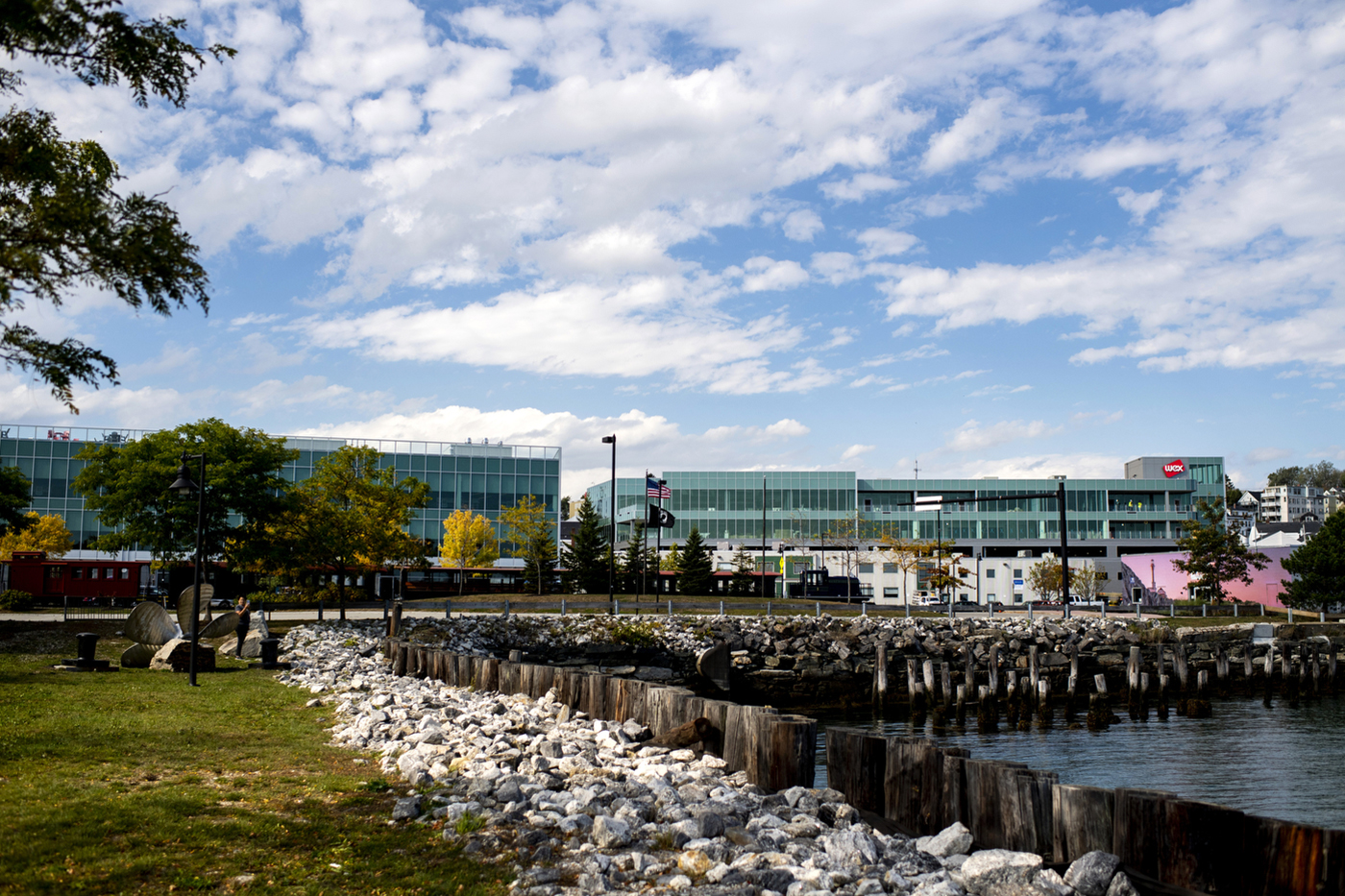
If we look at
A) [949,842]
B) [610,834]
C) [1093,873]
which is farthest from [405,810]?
[1093,873]

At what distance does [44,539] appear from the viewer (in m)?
69.0

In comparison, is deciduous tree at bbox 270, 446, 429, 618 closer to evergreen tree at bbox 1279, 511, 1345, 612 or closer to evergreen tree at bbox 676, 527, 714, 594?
evergreen tree at bbox 676, 527, 714, 594

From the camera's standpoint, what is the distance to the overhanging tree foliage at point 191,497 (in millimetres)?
37594

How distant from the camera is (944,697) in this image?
105 feet

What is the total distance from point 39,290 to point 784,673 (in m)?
30.7

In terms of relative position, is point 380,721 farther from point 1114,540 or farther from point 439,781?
point 1114,540

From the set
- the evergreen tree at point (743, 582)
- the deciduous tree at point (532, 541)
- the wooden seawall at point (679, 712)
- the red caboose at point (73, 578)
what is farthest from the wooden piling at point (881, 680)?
the red caboose at point (73, 578)

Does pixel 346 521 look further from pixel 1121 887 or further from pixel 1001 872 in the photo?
pixel 1121 887

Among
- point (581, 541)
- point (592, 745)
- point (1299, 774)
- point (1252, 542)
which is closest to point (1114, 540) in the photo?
point (1252, 542)

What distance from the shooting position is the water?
57.8 feet

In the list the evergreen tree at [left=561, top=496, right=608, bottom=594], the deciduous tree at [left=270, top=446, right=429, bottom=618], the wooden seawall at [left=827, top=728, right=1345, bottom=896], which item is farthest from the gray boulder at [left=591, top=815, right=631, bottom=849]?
the evergreen tree at [left=561, top=496, right=608, bottom=594]

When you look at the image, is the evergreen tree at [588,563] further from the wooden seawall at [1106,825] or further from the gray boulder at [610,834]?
the gray boulder at [610,834]

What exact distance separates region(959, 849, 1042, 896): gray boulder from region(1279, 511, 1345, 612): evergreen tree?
187 ft

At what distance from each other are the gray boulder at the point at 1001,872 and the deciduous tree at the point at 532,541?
5975cm
